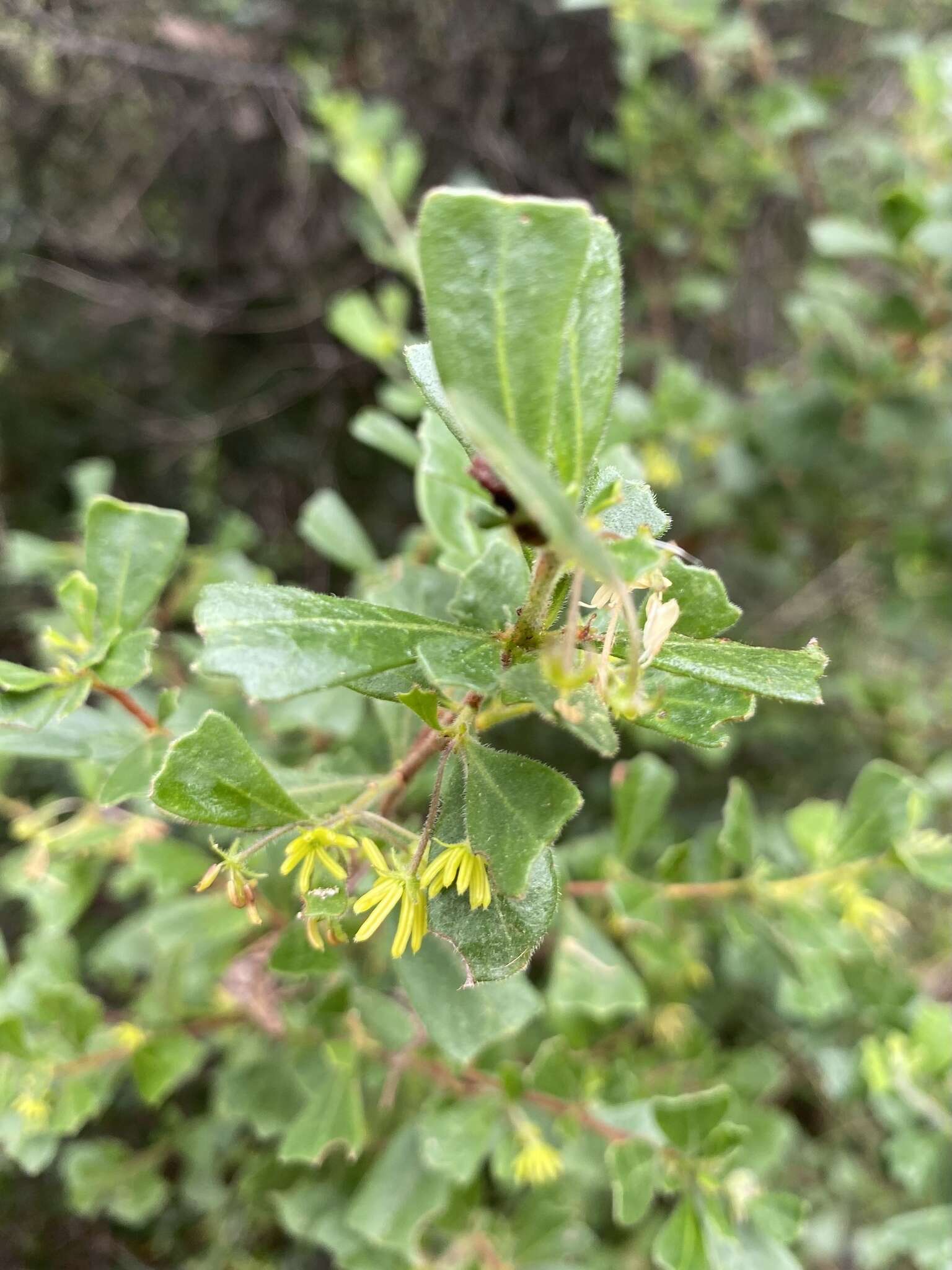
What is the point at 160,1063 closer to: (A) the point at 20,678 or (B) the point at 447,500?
(A) the point at 20,678

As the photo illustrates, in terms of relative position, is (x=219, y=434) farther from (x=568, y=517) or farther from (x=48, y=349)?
(x=568, y=517)

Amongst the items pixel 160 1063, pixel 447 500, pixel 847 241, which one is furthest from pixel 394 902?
pixel 847 241

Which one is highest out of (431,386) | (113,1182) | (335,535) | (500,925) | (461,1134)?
(431,386)

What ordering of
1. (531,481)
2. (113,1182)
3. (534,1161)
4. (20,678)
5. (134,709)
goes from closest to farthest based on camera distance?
(531,481) < (20,678) < (134,709) < (534,1161) < (113,1182)

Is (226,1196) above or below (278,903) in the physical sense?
below

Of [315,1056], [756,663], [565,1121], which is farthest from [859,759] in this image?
[756,663]

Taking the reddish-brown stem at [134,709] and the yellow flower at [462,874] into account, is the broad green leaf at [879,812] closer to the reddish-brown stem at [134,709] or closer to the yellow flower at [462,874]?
the yellow flower at [462,874]
